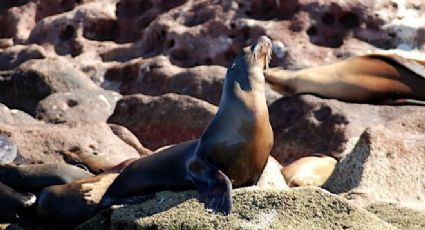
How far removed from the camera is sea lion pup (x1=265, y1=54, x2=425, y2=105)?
10.1 meters

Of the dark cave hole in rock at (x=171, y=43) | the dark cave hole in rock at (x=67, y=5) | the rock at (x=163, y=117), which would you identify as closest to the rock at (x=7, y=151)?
the rock at (x=163, y=117)

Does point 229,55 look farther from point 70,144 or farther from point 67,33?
point 70,144

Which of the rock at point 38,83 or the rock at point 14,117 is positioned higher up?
the rock at point 14,117

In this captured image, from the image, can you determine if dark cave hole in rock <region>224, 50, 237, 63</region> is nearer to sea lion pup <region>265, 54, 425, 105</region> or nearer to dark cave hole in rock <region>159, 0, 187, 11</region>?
dark cave hole in rock <region>159, 0, 187, 11</region>

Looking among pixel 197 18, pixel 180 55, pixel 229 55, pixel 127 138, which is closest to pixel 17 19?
pixel 197 18

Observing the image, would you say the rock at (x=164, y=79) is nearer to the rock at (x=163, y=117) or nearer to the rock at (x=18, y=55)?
the rock at (x=163, y=117)

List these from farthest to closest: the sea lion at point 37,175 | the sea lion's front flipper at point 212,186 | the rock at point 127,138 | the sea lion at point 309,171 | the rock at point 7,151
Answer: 1. the rock at point 127,138
2. the sea lion at point 309,171
3. the rock at point 7,151
4. the sea lion at point 37,175
5. the sea lion's front flipper at point 212,186

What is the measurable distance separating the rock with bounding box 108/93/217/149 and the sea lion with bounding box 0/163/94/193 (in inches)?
125

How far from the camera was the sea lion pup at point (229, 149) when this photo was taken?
621 centimetres

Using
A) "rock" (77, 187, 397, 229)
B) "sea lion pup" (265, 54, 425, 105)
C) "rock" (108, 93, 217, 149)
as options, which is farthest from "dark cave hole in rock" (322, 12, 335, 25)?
"rock" (77, 187, 397, 229)

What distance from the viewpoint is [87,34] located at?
49.3 ft

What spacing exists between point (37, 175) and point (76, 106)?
4351mm

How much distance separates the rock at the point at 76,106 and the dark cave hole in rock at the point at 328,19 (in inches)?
88.9

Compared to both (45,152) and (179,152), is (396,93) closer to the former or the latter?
(45,152)
